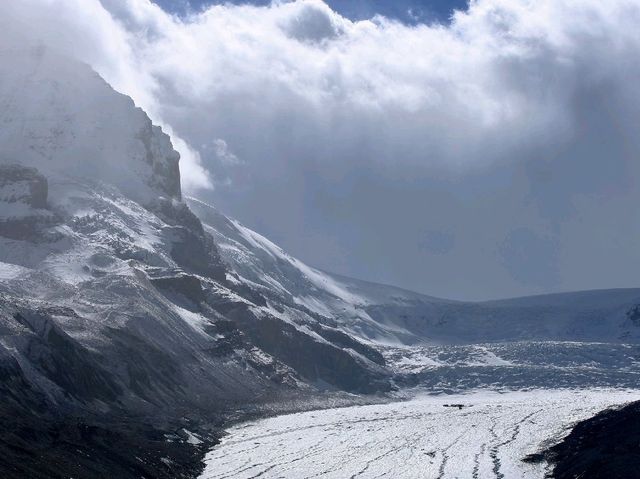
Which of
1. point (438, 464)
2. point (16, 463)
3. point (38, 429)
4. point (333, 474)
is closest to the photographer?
point (16, 463)

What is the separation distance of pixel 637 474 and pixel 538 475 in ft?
71.1

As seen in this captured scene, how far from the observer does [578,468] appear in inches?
6841

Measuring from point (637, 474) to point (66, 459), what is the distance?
265ft

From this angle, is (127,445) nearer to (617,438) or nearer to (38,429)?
(38,429)

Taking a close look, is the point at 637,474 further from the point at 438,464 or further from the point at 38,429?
the point at 38,429

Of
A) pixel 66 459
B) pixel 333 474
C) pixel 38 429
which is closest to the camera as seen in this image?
pixel 66 459

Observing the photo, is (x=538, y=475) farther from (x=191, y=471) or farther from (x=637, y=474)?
(x=191, y=471)

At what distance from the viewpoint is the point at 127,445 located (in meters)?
180

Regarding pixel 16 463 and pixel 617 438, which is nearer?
pixel 16 463

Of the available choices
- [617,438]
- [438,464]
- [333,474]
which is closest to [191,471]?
[333,474]

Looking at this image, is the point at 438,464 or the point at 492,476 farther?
the point at 438,464

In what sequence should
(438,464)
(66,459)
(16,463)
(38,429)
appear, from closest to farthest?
(16,463) < (66,459) < (38,429) < (438,464)

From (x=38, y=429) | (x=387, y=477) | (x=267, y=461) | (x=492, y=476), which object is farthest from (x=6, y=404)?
(x=492, y=476)

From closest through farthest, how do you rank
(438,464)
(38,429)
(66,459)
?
(66,459) < (38,429) < (438,464)
